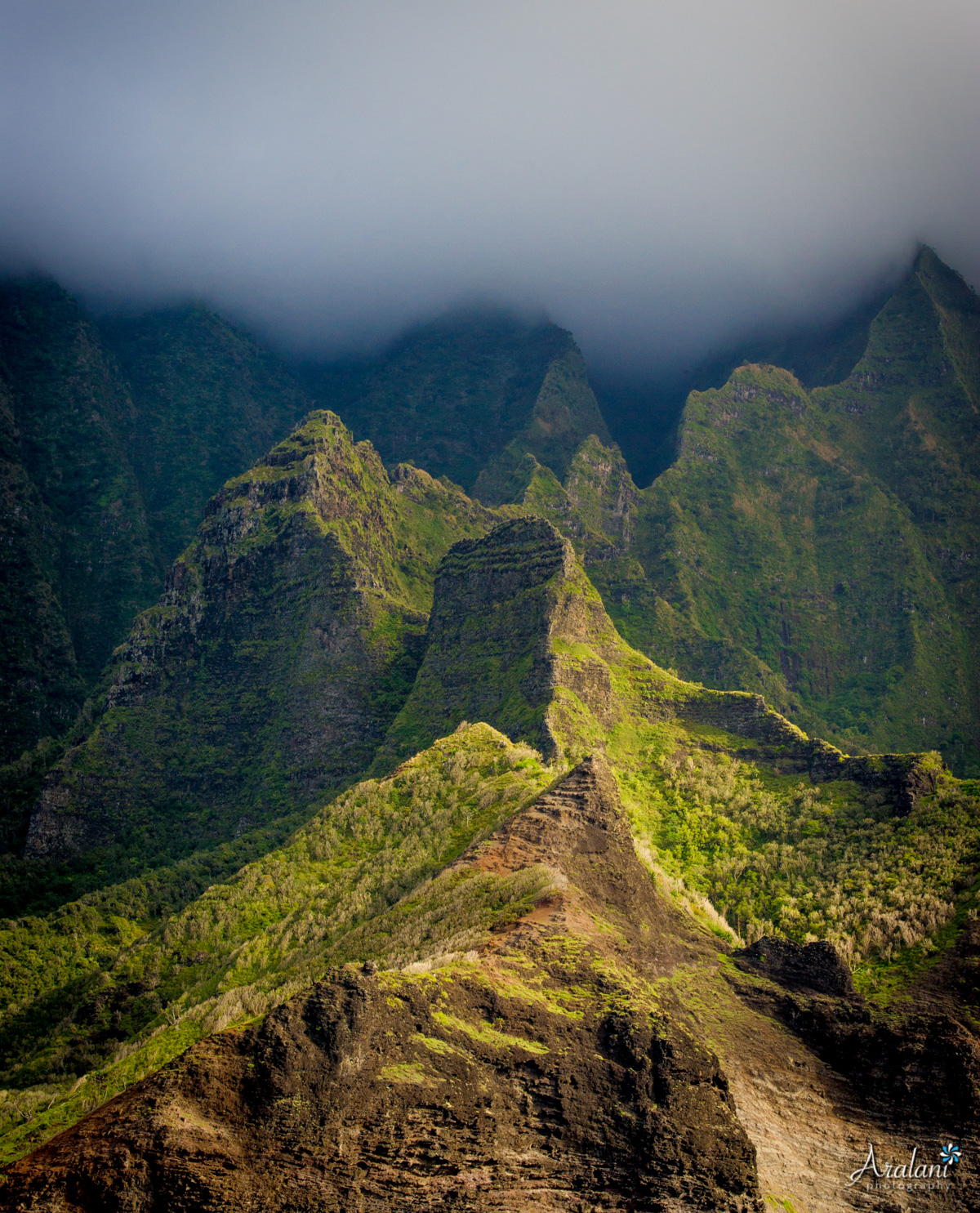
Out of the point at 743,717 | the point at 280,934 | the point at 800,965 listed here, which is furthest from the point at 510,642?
the point at 800,965

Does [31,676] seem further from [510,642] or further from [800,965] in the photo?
[800,965]

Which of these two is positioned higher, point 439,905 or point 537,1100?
point 439,905

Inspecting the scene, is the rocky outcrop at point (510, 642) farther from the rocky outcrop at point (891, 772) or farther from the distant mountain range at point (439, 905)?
the rocky outcrop at point (891, 772)

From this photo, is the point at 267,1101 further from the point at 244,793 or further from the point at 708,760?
the point at 244,793

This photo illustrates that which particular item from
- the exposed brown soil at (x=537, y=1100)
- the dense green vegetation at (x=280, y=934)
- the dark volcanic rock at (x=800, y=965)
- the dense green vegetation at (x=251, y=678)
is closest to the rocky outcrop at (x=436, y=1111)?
the exposed brown soil at (x=537, y=1100)

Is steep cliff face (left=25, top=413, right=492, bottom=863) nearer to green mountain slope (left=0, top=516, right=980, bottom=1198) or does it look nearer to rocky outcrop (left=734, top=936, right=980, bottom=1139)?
green mountain slope (left=0, top=516, right=980, bottom=1198)

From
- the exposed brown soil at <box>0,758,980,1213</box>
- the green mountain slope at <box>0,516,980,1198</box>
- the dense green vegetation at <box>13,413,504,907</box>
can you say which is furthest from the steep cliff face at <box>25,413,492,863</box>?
the exposed brown soil at <box>0,758,980,1213</box>

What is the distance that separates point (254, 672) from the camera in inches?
6004

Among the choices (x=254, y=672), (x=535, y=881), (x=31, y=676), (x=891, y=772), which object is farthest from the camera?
(x=31, y=676)

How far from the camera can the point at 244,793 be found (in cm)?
13838

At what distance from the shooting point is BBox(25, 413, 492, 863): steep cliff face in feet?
441

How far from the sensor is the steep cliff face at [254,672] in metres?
134

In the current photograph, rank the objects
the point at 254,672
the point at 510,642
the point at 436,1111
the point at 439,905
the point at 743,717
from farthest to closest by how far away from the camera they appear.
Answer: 1. the point at 254,672
2. the point at 510,642
3. the point at 743,717
4. the point at 439,905
5. the point at 436,1111

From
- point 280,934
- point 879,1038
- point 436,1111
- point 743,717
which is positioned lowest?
point 436,1111
